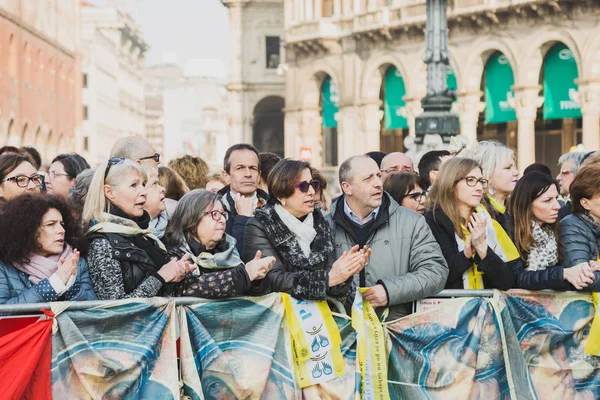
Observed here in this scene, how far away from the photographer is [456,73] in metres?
41.6

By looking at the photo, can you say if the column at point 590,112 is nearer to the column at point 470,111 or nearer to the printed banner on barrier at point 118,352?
the column at point 470,111

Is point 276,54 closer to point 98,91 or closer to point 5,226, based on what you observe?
point 98,91

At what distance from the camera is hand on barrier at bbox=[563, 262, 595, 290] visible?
733 cm

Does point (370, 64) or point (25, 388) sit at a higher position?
point (370, 64)

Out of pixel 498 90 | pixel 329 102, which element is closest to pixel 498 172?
pixel 498 90

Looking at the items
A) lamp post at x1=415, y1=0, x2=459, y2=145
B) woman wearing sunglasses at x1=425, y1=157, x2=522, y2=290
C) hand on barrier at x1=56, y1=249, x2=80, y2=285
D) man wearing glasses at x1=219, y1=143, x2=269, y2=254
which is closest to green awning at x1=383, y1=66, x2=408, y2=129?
lamp post at x1=415, y1=0, x2=459, y2=145

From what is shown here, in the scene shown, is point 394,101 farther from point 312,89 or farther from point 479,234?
point 479,234

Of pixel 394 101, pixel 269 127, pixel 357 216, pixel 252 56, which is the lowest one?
pixel 357 216

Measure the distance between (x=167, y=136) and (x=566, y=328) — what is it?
12553 cm

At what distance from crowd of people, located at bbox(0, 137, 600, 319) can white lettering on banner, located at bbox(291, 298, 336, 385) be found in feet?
0.45

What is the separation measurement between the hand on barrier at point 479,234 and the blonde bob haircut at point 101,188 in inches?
86.6

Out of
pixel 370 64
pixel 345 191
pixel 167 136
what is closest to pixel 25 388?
pixel 345 191

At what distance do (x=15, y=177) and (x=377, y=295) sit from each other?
336cm

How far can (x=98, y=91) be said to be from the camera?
95375mm
